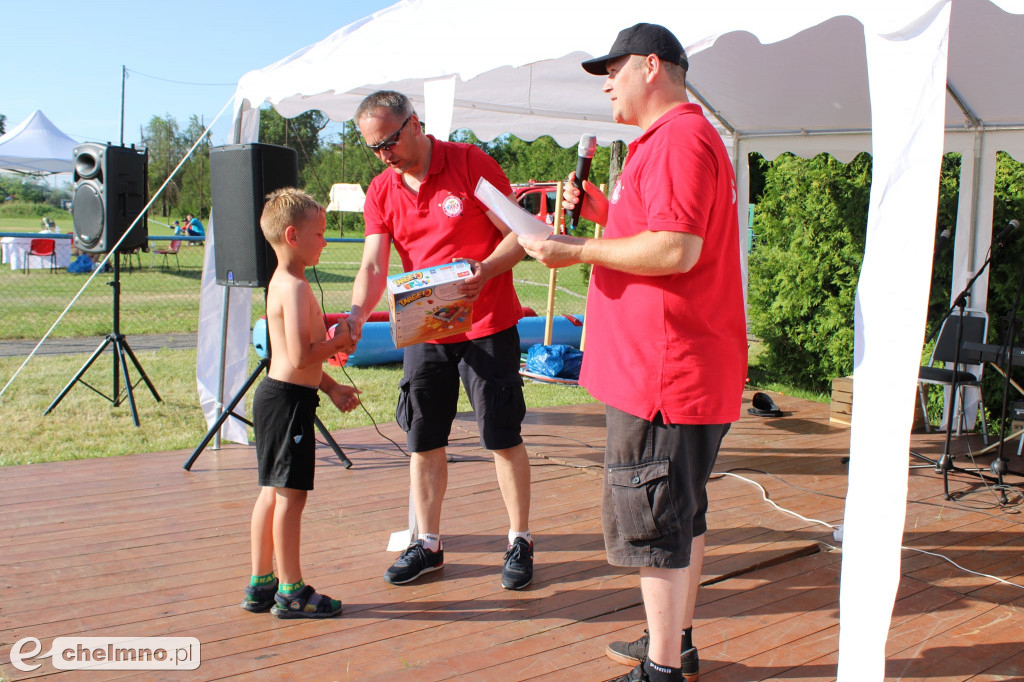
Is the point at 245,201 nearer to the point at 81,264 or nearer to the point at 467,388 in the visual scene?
the point at 467,388

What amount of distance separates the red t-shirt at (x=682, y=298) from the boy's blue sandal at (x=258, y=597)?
5.11 feet

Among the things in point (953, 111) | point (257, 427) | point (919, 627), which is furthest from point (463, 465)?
point (953, 111)

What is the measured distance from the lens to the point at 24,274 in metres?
15.1

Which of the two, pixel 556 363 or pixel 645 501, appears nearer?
pixel 645 501

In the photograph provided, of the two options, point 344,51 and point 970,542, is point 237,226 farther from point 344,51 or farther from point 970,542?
point 970,542

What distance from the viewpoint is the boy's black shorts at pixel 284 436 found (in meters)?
2.69

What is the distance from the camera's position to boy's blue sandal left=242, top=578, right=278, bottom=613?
2.85 metres

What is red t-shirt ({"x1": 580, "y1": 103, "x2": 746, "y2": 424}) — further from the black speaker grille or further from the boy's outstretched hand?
the black speaker grille

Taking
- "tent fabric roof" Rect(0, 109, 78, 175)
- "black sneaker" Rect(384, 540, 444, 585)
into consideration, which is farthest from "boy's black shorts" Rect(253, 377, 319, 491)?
"tent fabric roof" Rect(0, 109, 78, 175)

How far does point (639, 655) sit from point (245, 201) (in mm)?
3277

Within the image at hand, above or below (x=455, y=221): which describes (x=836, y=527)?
below

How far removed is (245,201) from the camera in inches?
176

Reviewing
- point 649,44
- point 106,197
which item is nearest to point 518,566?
point 649,44

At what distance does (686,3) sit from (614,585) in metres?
2.20
